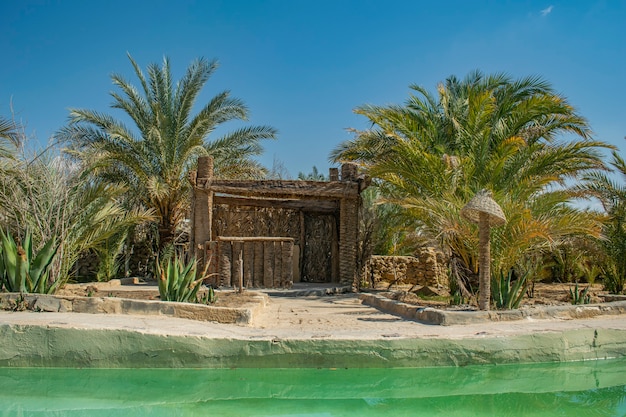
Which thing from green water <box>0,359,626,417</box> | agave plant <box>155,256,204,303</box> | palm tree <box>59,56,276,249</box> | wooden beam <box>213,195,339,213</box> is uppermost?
palm tree <box>59,56,276,249</box>

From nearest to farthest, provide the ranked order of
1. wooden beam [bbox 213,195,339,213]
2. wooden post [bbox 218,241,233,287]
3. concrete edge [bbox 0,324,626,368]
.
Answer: concrete edge [bbox 0,324,626,368]
wooden post [bbox 218,241,233,287]
wooden beam [bbox 213,195,339,213]

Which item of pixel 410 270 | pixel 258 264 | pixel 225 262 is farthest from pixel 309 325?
pixel 410 270

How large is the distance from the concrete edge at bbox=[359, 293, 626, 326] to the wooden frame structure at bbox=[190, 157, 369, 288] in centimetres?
388

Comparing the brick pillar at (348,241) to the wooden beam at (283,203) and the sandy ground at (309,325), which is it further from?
the sandy ground at (309,325)

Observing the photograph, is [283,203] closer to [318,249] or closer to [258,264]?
[318,249]

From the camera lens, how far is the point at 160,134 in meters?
15.8

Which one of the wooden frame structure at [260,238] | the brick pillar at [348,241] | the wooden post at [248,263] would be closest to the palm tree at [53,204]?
the wooden frame structure at [260,238]

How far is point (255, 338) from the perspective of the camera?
574 cm

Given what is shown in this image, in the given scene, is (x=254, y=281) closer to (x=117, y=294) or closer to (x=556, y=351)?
(x=117, y=294)

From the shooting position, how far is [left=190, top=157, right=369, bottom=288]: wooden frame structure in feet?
39.1

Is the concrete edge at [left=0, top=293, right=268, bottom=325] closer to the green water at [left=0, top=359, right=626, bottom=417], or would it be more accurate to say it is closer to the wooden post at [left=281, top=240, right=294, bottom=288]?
the green water at [left=0, top=359, right=626, bottom=417]

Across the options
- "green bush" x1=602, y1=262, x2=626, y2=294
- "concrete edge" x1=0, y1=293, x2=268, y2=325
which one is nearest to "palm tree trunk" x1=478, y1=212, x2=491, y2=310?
"concrete edge" x1=0, y1=293, x2=268, y2=325

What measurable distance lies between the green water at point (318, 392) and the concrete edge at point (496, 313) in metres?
1.32

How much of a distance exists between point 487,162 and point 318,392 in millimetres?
6792
